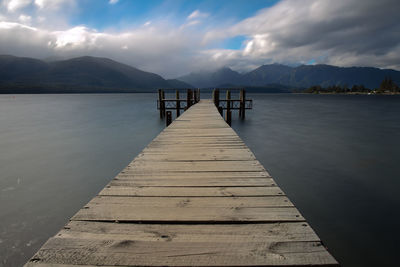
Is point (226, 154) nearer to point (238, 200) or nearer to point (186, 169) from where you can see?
point (186, 169)

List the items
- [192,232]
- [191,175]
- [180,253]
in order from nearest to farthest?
[180,253] → [192,232] → [191,175]

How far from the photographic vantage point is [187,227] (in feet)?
5.77

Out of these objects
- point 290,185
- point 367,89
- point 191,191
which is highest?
point 367,89

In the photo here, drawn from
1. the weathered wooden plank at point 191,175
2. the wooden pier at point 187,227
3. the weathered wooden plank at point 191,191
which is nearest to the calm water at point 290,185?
the weathered wooden plank at point 191,175

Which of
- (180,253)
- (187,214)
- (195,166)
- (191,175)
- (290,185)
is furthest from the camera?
(290,185)

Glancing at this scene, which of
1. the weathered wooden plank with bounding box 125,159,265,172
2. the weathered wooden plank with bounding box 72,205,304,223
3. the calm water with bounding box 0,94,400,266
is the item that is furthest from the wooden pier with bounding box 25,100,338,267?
the calm water with bounding box 0,94,400,266

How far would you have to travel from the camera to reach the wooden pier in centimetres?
142

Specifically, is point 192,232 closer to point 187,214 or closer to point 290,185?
point 187,214

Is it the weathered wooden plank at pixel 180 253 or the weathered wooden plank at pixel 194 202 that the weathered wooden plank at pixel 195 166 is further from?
the weathered wooden plank at pixel 180 253

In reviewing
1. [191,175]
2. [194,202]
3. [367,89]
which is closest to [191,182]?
[191,175]

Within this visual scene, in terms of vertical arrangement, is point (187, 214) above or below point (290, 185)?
above

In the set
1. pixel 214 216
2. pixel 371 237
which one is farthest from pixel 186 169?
pixel 371 237

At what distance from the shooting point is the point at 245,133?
18.3 m

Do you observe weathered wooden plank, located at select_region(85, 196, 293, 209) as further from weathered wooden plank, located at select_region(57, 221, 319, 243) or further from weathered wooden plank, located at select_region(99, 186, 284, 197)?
weathered wooden plank, located at select_region(57, 221, 319, 243)
